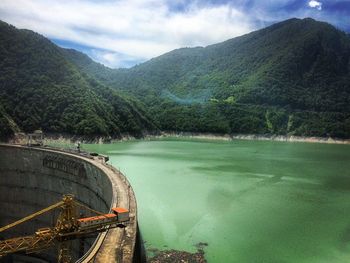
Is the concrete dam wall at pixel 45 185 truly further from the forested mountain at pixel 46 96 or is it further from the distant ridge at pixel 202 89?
the distant ridge at pixel 202 89

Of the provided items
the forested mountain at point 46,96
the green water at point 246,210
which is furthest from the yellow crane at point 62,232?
the forested mountain at point 46,96

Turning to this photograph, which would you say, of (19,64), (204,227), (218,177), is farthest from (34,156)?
→ (19,64)

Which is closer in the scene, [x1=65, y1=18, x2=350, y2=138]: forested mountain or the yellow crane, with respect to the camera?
the yellow crane

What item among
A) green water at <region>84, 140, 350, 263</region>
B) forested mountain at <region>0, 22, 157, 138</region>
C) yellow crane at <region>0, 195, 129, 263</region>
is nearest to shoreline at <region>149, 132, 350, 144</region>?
forested mountain at <region>0, 22, 157, 138</region>

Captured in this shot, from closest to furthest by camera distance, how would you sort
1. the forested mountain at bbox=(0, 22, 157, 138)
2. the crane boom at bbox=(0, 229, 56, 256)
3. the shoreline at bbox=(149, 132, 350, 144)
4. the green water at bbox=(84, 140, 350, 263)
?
1. the crane boom at bbox=(0, 229, 56, 256)
2. the green water at bbox=(84, 140, 350, 263)
3. the forested mountain at bbox=(0, 22, 157, 138)
4. the shoreline at bbox=(149, 132, 350, 144)

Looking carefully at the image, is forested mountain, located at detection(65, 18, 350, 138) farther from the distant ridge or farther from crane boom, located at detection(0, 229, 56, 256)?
crane boom, located at detection(0, 229, 56, 256)

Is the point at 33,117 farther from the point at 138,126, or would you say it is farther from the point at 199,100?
the point at 199,100
